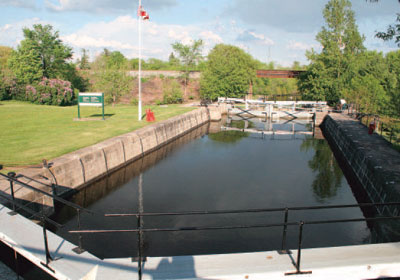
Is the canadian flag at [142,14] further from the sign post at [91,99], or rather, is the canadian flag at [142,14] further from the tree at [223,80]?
the tree at [223,80]

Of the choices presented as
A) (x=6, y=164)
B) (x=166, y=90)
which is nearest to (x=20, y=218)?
(x=6, y=164)

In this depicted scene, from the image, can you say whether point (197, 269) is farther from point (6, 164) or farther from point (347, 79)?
point (347, 79)

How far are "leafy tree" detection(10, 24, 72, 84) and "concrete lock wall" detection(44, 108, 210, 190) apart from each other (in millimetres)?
23811

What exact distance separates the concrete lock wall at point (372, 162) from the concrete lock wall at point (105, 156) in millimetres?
11652

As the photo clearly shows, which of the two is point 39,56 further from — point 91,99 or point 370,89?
point 370,89

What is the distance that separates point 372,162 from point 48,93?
34.7 meters

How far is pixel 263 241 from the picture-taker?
10.0 meters

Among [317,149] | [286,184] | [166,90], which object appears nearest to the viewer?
[286,184]

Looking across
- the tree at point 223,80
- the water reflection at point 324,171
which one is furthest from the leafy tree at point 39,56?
the water reflection at point 324,171

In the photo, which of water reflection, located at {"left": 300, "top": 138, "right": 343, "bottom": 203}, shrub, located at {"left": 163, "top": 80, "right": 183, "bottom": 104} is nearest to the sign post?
water reflection, located at {"left": 300, "top": 138, "right": 343, "bottom": 203}

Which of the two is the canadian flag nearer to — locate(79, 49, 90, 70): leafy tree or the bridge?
the bridge

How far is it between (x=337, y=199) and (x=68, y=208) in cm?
1089

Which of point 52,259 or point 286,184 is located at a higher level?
point 52,259

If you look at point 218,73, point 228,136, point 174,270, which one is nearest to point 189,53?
point 218,73
